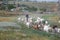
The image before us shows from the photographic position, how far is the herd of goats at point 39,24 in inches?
87.4

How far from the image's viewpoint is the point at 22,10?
240 cm

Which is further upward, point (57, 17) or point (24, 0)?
point (24, 0)

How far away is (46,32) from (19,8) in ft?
1.55

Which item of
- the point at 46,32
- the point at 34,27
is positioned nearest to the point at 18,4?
the point at 34,27

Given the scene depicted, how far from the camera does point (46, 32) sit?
2.22 metres

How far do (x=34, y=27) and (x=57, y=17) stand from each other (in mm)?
311

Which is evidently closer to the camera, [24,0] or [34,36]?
[34,36]

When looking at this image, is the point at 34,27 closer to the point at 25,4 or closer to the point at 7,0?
the point at 25,4

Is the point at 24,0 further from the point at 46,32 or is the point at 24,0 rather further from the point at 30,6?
the point at 46,32

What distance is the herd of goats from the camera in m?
2.22

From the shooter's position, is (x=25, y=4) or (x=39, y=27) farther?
(x=25, y=4)

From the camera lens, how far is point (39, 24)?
2.30 metres

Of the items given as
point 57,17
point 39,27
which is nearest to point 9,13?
point 39,27

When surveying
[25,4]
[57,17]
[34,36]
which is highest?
[25,4]
